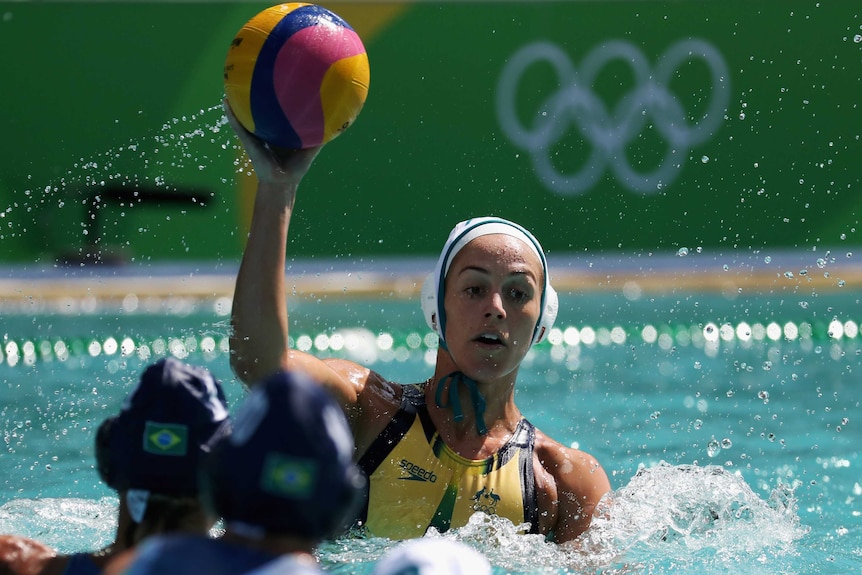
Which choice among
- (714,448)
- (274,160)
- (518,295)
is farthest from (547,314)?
(714,448)

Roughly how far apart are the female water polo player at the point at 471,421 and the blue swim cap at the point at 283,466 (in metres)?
1.39

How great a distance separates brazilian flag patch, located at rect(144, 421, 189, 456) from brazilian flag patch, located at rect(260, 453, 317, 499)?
486 mm

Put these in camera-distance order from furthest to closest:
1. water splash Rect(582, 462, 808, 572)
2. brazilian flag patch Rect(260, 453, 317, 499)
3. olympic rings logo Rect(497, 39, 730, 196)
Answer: olympic rings logo Rect(497, 39, 730, 196)
water splash Rect(582, 462, 808, 572)
brazilian flag patch Rect(260, 453, 317, 499)

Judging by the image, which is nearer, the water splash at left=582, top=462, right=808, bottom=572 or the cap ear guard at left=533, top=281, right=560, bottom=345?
the cap ear guard at left=533, top=281, right=560, bottom=345

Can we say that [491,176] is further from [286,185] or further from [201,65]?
[286,185]

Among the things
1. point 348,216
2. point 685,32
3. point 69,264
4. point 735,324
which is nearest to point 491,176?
point 348,216

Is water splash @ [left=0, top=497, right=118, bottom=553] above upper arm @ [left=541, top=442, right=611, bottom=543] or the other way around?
the other way around

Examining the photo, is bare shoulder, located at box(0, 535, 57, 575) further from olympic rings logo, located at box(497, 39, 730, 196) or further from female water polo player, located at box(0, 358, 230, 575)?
olympic rings logo, located at box(497, 39, 730, 196)

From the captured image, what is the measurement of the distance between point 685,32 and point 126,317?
5.27 metres

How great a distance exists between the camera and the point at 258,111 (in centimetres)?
227

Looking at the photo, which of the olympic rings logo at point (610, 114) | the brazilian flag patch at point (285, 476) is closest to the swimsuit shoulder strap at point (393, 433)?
the brazilian flag patch at point (285, 476)

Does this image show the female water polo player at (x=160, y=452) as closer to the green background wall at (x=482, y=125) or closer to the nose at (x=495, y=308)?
A: the nose at (x=495, y=308)

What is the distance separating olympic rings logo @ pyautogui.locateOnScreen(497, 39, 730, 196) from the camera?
9297 millimetres

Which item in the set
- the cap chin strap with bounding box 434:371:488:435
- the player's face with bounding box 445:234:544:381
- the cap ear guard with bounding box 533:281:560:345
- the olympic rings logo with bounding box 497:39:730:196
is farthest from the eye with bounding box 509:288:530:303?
the olympic rings logo with bounding box 497:39:730:196
